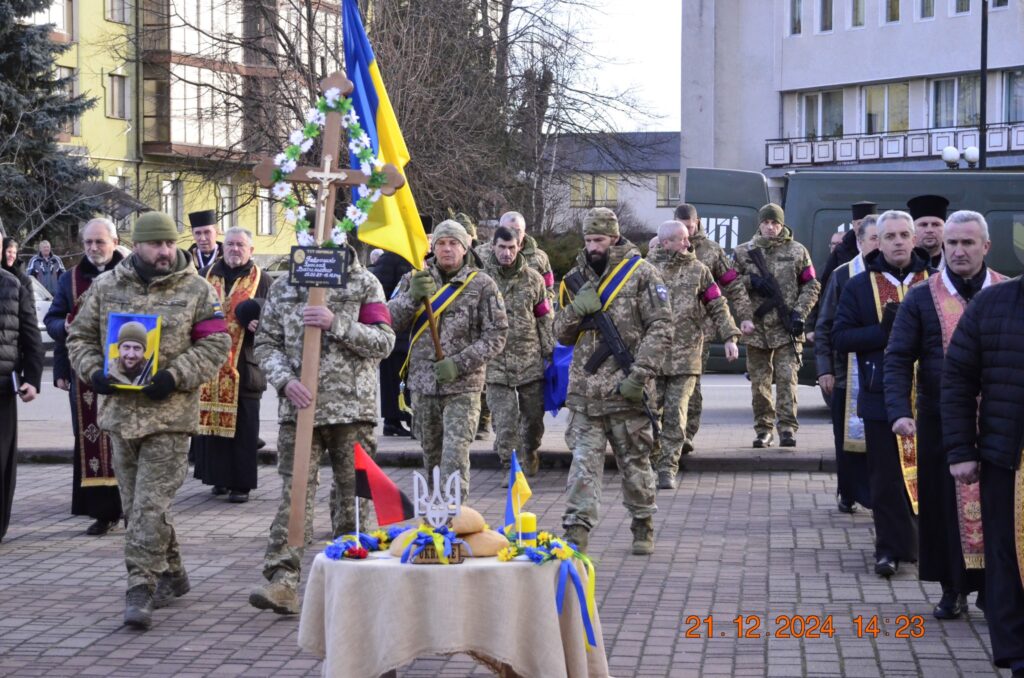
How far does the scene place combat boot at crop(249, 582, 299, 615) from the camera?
782cm

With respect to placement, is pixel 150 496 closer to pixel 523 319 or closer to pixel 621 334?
pixel 621 334

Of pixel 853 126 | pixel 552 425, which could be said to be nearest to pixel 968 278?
pixel 552 425

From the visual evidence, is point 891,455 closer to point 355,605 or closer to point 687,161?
point 355,605

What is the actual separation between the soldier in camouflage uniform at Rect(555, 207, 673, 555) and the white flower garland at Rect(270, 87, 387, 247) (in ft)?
5.96

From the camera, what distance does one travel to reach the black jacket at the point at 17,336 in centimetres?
1001

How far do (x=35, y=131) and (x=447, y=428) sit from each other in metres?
28.8

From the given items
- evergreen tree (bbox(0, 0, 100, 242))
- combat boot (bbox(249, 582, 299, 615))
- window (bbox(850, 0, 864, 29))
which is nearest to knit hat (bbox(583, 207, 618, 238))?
combat boot (bbox(249, 582, 299, 615))

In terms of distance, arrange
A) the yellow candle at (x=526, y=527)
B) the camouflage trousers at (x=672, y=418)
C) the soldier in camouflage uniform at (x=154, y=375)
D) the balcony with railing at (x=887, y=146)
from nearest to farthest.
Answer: the yellow candle at (x=526, y=527) → the soldier in camouflage uniform at (x=154, y=375) → the camouflage trousers at (x=672, y=418) → the balcony with railing at (x=887, y=146)

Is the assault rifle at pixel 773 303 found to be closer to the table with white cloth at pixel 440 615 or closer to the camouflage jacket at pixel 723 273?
the camouflage jacket at pixel 723 273

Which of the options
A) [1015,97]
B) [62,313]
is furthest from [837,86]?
[62,313]

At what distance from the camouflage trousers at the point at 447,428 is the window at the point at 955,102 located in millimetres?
41576

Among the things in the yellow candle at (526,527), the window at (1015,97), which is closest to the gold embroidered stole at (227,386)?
the yellow candle at (526,527)

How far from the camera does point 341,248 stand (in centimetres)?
782

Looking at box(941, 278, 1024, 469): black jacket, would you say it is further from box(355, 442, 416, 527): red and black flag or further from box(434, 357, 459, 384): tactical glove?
box(434, 357, 459, 384): tactical glove
